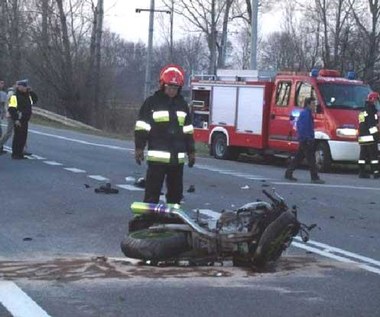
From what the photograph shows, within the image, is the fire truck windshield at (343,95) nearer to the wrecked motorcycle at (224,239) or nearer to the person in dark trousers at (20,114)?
the person in dark trousers at (20,114)

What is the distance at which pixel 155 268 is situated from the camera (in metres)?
7.12

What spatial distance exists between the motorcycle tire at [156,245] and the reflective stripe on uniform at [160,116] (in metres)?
Answer: 1.26

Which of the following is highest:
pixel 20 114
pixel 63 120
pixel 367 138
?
pixel 20 114

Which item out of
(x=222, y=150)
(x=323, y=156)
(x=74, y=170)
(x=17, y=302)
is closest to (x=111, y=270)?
(x=17, y=302)

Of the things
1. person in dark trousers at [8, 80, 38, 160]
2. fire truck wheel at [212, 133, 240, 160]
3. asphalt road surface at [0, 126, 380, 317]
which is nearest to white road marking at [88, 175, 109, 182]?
asphalt road surface at [0, 126, 380, 317]

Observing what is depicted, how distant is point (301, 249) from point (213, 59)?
41654 mm

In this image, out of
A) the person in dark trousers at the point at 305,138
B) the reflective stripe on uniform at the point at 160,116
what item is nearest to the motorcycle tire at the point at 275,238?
the reflective stripe on uniform at the point at 160,116

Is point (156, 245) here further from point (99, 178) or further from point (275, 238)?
point (99, 178)

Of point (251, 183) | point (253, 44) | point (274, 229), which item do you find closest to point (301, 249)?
point (274, 229)

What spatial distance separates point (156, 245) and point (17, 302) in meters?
1.67

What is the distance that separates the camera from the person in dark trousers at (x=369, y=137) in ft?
56.9

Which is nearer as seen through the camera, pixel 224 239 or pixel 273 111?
pixel 224 239

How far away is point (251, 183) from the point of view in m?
14.7

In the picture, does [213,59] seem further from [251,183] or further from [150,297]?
[150,297]
